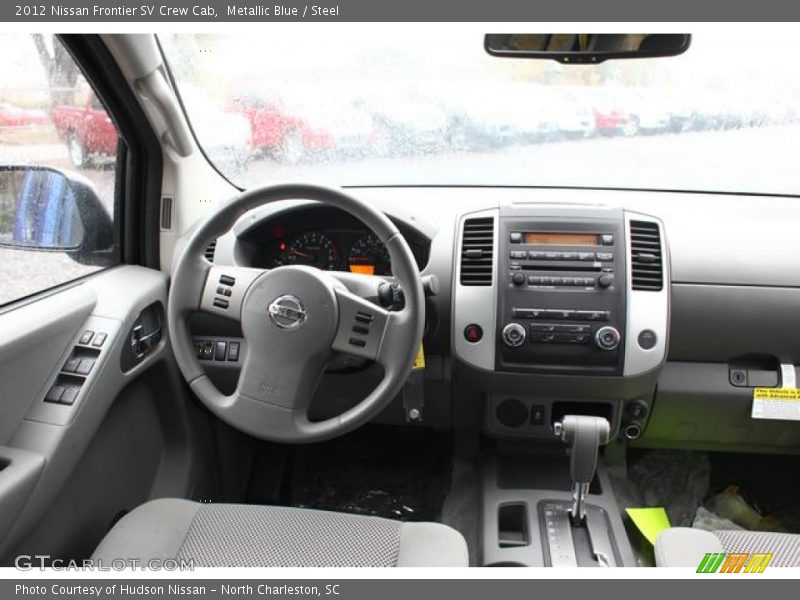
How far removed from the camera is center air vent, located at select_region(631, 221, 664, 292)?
1898 millimetres

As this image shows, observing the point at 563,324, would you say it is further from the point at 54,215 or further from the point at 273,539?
the point at 54,215

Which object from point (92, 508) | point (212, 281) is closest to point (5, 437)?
point (92, 508)

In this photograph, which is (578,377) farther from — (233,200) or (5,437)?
(5,437)

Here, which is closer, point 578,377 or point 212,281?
point 212,281

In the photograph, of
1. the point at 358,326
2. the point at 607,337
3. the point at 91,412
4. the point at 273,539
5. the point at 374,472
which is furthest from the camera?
the point at 374,472

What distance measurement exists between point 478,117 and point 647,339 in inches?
39.1

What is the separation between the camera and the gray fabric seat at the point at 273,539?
54.7 inches

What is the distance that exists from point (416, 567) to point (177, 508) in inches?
23.5

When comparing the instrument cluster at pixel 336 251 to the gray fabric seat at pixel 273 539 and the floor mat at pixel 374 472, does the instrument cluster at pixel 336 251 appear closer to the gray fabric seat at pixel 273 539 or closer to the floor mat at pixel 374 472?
the floor mat at pixel 374 472

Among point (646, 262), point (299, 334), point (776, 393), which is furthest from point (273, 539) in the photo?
point (776, 393)

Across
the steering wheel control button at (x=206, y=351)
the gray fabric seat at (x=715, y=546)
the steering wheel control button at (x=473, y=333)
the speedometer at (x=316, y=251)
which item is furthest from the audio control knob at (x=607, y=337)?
the steering wheel control button at (x=206, y=351)

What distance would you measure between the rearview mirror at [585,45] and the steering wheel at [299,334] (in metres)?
0.65

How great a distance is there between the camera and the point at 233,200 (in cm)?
154

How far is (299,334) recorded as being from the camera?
60.3 inches
